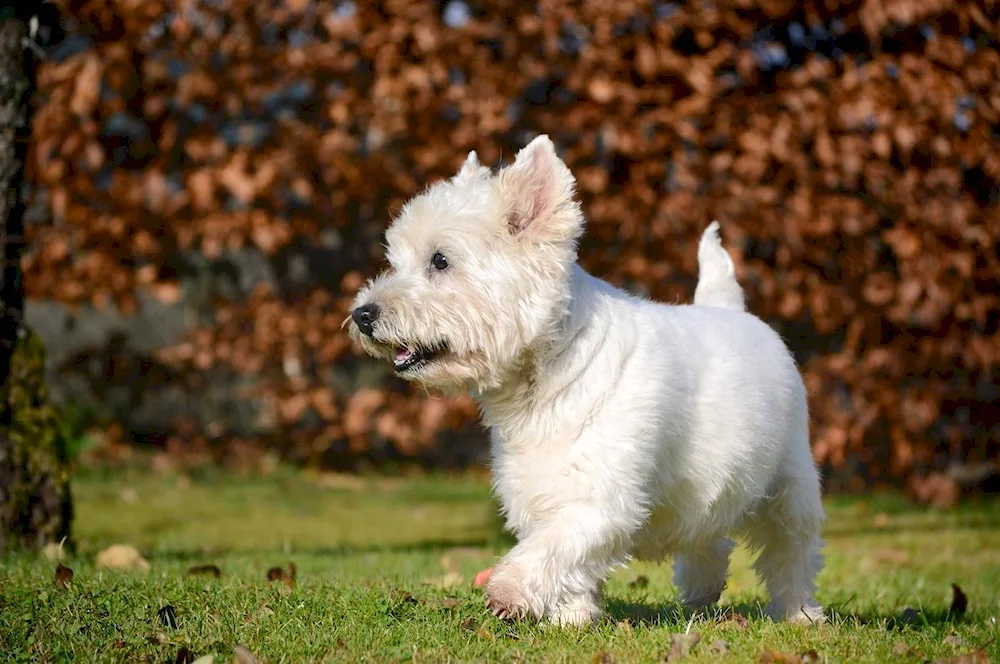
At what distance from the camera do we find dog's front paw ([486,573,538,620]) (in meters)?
3.72

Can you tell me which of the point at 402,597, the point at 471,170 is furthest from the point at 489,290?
the point at 402,597

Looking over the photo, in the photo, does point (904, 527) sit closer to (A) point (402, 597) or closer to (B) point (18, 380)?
(A) point (402, 597)

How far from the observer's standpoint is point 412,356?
415cm

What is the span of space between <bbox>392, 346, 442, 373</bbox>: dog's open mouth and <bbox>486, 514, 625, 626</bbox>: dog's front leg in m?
0.72

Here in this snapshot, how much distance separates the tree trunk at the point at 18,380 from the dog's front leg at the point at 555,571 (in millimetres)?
2954

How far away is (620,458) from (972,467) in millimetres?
6749

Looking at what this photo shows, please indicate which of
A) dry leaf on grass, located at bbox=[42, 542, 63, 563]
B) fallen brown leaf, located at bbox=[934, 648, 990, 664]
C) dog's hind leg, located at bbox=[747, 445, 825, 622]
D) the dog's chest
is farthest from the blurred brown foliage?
fallen brown leaf, located at bbox=[934, 648, 990, 664]

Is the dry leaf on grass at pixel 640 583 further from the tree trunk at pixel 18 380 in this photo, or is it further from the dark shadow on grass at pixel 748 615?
the tree trunk at pixel 18 380

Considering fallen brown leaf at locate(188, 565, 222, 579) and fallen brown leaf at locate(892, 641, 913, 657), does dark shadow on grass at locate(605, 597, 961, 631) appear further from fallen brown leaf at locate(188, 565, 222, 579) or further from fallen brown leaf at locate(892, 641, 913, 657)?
fallen brown leaf at locate(188, 565, 222, 579)

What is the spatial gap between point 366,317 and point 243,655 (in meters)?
1.22

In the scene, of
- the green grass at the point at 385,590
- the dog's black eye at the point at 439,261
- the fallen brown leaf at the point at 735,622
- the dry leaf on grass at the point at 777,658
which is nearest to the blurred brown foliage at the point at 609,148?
the green grass at the point at 385,590

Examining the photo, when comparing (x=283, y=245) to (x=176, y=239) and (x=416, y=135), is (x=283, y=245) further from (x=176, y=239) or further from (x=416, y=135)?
(x=416, y=135)

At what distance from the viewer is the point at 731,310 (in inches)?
193

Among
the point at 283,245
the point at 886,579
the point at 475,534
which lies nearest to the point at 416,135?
the point at 283,245
